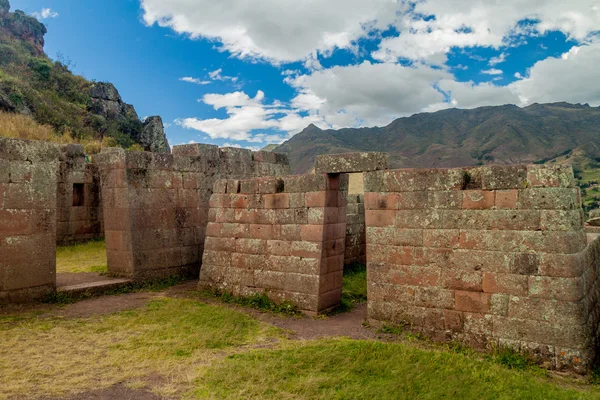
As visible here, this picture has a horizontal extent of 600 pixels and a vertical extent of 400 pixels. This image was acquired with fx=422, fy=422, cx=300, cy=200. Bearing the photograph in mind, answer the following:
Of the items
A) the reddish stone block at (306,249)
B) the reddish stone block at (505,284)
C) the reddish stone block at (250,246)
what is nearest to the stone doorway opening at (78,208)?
the reddish stone block at (250,246)

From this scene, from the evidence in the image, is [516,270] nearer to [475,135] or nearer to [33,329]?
[33,329]

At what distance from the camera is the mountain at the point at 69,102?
3181 centimetres

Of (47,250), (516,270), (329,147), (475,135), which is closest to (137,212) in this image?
(47,250)

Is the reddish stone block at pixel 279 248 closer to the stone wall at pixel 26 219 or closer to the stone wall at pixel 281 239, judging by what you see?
the stone wall at pixel 281 239

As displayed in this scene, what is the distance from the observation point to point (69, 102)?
127ft

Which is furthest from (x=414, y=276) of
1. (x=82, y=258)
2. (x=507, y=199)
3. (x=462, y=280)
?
(x=82, y=258)

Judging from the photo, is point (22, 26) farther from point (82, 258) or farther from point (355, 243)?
point (355, 243)

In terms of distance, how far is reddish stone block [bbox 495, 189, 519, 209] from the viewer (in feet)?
21.2

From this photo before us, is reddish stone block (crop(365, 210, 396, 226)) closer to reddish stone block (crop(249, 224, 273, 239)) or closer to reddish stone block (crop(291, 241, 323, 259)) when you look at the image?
reddish stone block (crop(291, 241, 323, 259))

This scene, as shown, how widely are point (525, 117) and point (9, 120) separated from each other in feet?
320

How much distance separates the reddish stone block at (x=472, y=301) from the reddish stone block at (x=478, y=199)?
1.38 meters

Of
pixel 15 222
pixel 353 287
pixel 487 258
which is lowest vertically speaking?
pixel 353 287

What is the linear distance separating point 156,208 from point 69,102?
3305 cm

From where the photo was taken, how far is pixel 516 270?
6.40 m
